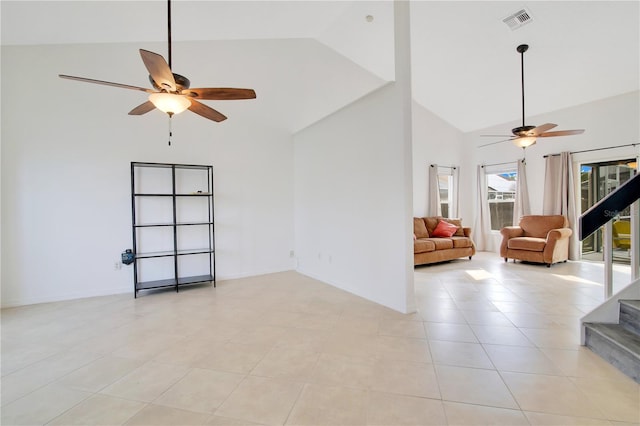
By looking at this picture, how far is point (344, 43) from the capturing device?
4.52 metres

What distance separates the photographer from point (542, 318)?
2.99 meters

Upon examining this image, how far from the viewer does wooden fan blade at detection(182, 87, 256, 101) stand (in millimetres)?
2359

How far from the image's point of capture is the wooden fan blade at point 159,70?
1.79 meters

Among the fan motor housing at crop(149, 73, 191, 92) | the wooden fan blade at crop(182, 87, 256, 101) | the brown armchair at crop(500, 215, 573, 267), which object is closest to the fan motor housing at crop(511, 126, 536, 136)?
the brown armchair at crop(500, 215, 573, 267)

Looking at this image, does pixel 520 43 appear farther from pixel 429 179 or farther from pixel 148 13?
pixel 148 13

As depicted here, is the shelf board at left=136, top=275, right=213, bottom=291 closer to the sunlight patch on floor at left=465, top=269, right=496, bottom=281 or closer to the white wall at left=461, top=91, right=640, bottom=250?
the sunlight patch on floor at left=465, top=269, right=496, bottom=281

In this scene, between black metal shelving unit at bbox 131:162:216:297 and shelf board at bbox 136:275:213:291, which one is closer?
shelf board at bbox 136:275:213:291

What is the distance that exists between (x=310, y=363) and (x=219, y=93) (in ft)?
7.82

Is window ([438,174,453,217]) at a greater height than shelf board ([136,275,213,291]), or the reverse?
window ([438,174,453,217])

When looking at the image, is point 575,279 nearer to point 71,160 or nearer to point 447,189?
point 447,189

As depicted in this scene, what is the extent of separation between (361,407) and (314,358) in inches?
25.7

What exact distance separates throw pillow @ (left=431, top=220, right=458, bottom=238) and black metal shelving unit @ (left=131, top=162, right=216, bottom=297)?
4.72 m

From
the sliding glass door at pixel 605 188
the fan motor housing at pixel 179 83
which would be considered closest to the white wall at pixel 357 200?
the fan motor housing at pixel 179 83

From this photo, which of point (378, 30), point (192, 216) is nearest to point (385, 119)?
point (378, 30)
